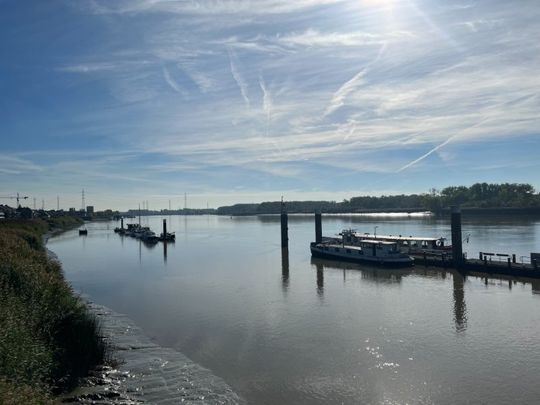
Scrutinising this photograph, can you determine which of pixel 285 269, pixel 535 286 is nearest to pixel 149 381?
pixel 535 286

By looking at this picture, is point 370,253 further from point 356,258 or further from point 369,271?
point 369,271

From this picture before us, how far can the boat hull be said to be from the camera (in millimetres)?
57062

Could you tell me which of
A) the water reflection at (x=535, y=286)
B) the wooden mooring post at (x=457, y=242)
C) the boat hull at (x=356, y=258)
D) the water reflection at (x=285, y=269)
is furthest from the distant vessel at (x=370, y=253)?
the water reflection at (x=535, y=286)

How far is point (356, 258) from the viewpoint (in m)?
61.9

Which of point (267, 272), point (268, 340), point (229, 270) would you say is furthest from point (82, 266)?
point (268, 340)

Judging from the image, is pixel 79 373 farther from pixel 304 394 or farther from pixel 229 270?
pixel 229 270

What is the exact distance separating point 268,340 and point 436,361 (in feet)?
29.9

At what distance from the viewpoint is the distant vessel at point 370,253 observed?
57.4 metres

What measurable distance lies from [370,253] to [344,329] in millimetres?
32871

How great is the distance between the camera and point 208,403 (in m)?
18.6

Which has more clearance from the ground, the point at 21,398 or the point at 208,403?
the point at 21,398

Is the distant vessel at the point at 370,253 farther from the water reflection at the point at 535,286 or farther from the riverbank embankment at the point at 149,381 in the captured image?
the riverbank embankment at the point at 149,381

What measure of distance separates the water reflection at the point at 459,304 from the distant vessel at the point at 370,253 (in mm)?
8144

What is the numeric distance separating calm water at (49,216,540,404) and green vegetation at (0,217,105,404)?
6051 millimetres
